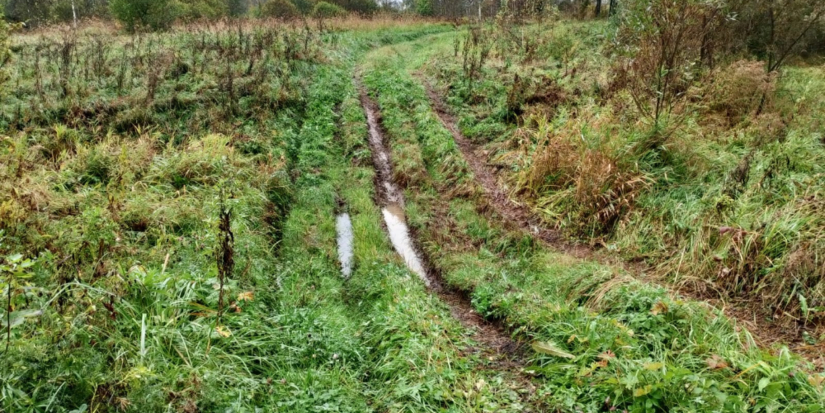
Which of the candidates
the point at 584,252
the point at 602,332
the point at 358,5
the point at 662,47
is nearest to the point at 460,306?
the point at 602,332

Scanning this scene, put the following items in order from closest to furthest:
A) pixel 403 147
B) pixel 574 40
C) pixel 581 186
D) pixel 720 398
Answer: pixel 720 398 < pixel 581 186 < pixel 403 147 < pixel 574 40

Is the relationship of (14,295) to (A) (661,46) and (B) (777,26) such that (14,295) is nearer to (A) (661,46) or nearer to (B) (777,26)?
(A) (661,46)

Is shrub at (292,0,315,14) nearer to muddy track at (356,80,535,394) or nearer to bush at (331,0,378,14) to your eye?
bush at (331,0,378,14)

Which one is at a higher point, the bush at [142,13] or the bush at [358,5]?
the bush at [358,5]

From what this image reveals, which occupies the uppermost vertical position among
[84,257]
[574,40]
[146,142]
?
[574,40]

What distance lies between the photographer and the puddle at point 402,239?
737cm

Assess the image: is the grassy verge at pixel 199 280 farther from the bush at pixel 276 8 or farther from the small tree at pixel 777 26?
the bush at pixel 276 8

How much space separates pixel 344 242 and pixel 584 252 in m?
4.12

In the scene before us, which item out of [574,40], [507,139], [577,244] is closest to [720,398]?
[577,244]

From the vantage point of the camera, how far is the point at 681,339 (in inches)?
183

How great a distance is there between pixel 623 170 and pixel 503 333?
4.28 metres

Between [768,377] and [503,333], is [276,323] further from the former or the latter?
[768,377]

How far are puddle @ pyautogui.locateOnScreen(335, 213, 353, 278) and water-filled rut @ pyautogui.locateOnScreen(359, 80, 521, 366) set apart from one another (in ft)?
2.50

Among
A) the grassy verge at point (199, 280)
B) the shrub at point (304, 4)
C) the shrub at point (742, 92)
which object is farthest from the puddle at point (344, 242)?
the shrub at point (304, 4)
